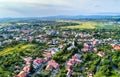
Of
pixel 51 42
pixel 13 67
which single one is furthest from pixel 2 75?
pixel 51 42

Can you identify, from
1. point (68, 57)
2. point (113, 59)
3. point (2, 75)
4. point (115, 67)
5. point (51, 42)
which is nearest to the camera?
point (2, 75)

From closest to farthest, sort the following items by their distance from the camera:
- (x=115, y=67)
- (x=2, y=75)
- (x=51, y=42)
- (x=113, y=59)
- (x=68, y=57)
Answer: (x=2, y=75)
(x=115, y=67)
(x=113, y=59)
(x=68, y=57)
(x=51, y=42)

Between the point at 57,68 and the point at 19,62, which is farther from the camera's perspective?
the point at 19,62

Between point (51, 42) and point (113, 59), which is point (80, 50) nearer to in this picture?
point (113, 59)

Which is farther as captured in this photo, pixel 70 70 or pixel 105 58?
pixel 105 58

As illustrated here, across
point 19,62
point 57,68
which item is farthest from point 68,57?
point 19,62

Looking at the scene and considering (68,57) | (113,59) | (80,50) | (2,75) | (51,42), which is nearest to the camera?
(2,75)

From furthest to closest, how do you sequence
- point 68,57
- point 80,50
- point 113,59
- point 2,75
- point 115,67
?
point 80,50 → point 68,57 → point 113,59 → point 115,67 → point 2,75

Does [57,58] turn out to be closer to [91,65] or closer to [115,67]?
[91,65]
